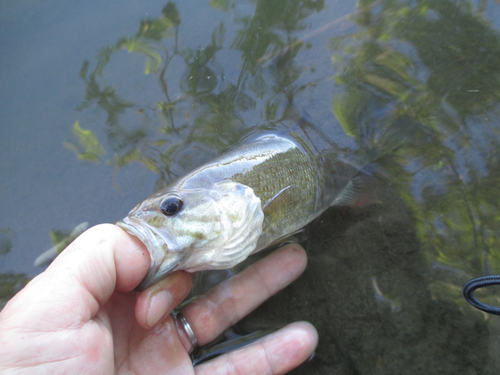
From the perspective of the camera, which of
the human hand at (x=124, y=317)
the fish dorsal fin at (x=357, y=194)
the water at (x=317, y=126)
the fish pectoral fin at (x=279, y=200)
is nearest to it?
the human hand at (x=124, y=317)

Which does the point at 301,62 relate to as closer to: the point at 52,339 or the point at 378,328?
the point at 378,328

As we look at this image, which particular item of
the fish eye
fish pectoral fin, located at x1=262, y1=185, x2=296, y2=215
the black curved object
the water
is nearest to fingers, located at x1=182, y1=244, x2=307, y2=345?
the water

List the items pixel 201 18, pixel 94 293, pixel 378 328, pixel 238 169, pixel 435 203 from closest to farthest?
pixel 94 293, pixel 238 169, pixel 378 328, pixel 435 203, pixel 201 18

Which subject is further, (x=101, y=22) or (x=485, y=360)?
(x=101, y=22)

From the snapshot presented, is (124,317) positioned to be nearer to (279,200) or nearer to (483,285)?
(279,200)

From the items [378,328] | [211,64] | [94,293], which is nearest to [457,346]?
[378,328]

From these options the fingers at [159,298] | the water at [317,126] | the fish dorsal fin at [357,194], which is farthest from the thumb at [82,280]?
the fish dorsal fin at [357,194]

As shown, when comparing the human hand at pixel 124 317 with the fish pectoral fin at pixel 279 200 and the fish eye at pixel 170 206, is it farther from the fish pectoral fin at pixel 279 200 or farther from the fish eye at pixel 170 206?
the fish pectoral fin at pixel 279 200
